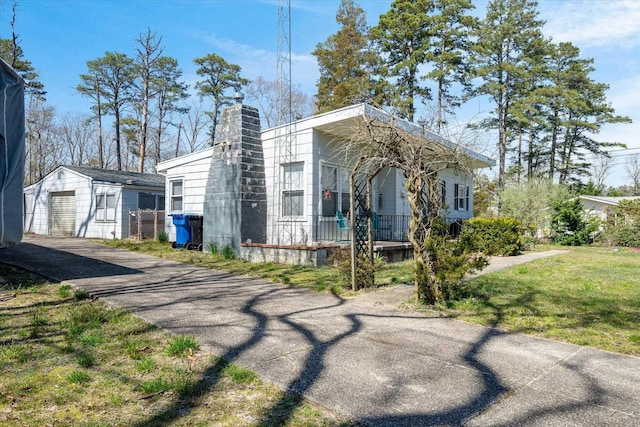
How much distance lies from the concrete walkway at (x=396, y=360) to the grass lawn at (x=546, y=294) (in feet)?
1.51

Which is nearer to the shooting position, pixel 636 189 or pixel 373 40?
pixel 373 40

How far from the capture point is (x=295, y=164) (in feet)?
36.0

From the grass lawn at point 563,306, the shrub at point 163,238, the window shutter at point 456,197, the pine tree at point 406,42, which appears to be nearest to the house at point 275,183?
the shrub at point 163,238

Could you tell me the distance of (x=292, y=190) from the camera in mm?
11016

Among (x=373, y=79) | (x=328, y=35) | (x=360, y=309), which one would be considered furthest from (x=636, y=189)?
(x=360, y=309)

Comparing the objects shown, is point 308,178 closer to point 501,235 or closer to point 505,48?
point 501,235

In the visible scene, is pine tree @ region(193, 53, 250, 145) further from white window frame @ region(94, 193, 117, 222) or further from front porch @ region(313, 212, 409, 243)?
front porch @ region(313, 212, 409, 243)

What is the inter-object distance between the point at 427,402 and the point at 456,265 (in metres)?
2.96

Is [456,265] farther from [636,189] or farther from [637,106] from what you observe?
[636,189]

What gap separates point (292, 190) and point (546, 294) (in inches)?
261

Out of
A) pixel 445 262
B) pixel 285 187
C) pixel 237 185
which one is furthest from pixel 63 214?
pixel 445 262

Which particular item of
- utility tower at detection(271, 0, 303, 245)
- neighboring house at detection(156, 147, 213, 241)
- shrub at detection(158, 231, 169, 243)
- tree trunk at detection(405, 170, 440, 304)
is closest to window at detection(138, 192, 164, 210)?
neighboring house at detection(156, 147, 213, 241)

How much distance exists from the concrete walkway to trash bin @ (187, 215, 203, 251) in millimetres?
6003

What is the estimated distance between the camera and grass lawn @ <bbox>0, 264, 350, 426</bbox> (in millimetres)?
2541
